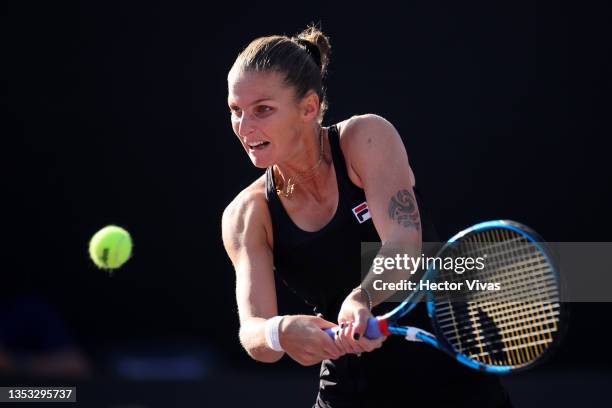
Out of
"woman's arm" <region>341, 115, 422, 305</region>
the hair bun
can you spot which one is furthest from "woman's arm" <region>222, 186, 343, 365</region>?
the hair bun

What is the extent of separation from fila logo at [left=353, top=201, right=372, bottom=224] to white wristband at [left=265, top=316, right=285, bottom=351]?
39 cm

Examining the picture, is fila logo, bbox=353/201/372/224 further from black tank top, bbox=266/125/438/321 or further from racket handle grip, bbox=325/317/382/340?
A: racket handle grip, bbox=325/317/382/340

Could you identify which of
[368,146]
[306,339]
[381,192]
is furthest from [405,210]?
[306,339]

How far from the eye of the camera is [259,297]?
2842mm

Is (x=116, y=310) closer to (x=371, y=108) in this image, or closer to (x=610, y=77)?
→ (x=371, y=108)

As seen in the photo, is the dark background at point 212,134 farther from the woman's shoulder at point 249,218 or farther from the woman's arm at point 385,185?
the woman's arm at point 385,185

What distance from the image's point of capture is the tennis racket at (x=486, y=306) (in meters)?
2.53

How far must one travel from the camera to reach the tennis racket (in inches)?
99.7

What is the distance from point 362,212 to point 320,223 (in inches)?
5.3

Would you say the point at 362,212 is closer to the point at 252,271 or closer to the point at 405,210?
the point at 405,210

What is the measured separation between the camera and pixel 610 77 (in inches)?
209

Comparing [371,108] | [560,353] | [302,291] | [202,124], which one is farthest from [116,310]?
[302,291]

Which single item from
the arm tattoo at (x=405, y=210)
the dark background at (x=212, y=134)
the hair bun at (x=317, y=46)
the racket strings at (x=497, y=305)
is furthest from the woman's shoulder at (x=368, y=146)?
the dark background at (x=212, y=134)

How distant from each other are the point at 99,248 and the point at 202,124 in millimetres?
1522
